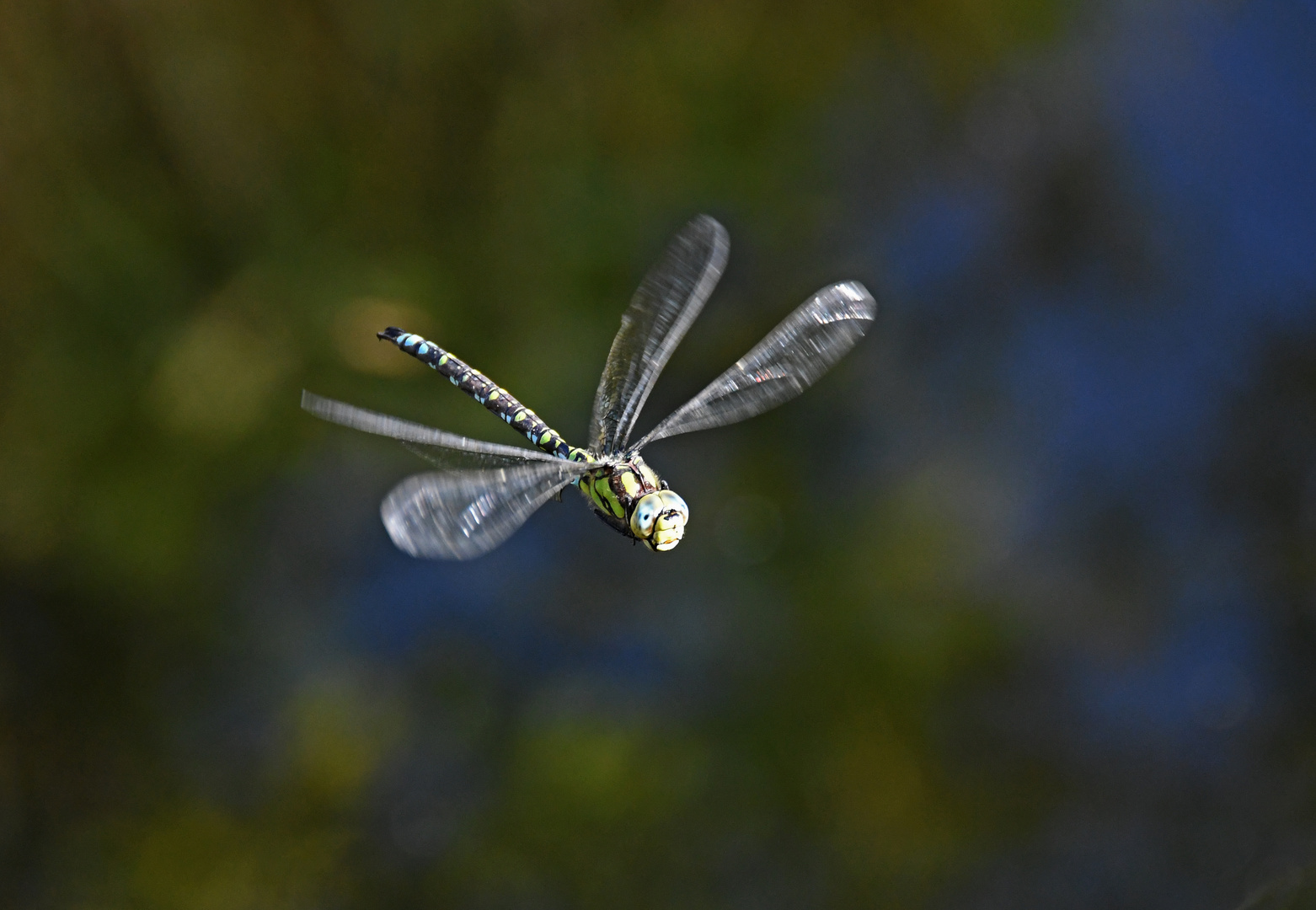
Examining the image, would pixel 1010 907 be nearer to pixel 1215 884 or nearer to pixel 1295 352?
pixel 1215 884

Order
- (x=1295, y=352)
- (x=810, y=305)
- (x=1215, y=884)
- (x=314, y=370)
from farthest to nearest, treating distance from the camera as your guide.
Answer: (x=1295, y=352), (x=314, y=370), (x=1215, y=884), (x=810, y=305)

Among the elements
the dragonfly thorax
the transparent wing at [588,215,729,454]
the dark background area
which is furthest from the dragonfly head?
the dark background area

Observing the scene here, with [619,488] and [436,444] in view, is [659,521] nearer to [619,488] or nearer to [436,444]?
[619,488]

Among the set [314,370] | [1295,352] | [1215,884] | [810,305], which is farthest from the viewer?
[1295,352]

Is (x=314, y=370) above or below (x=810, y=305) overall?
above

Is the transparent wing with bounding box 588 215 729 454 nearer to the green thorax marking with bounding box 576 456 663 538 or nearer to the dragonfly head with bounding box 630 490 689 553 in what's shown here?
the green thorax marking with bounding box 576 456 663 538

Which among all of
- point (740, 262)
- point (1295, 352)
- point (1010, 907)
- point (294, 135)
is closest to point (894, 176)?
point (740, 262)

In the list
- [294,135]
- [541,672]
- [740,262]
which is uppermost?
[294,135]
